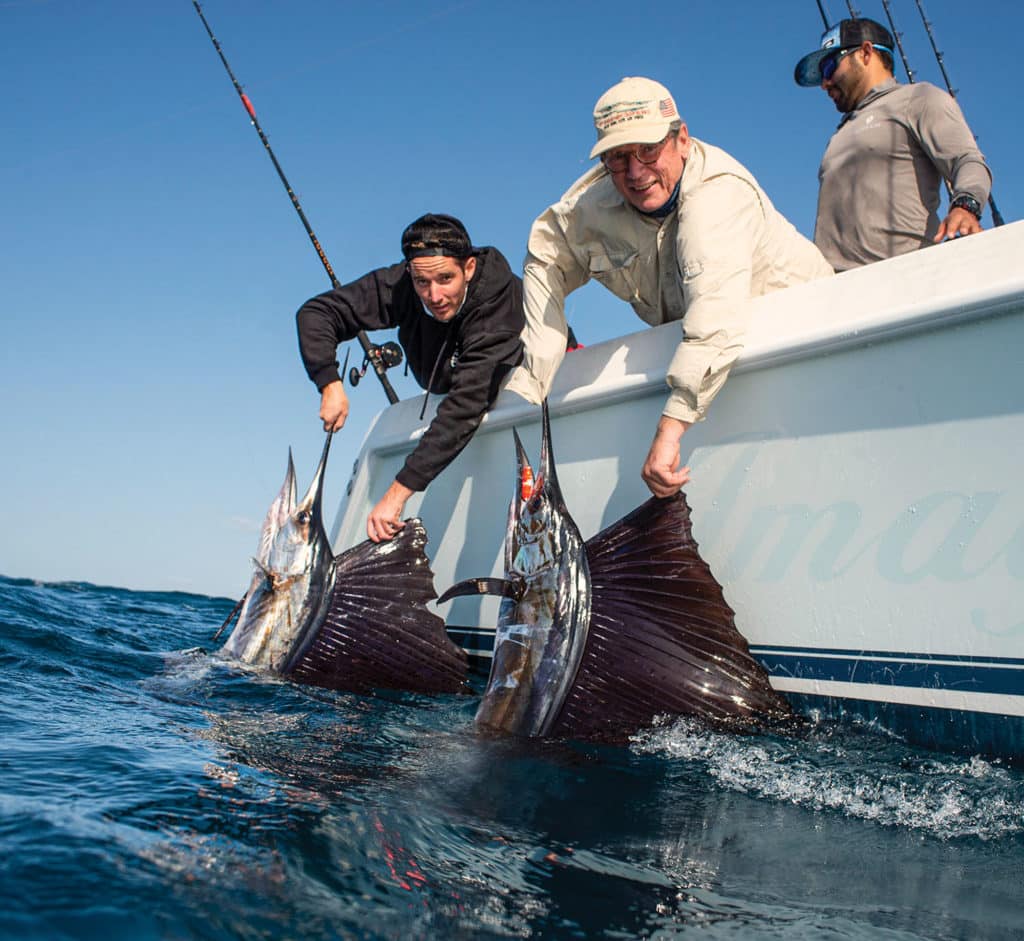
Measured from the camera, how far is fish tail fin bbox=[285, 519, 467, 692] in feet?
11.1

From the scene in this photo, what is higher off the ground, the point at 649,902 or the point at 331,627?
the point at 331,627

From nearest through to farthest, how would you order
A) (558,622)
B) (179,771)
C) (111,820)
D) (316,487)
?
(111,820) < (179,771) < (558,622) < (316,487)

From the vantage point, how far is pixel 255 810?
1.67 m

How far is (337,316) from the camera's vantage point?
157 inches

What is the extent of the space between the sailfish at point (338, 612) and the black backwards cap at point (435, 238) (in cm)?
94

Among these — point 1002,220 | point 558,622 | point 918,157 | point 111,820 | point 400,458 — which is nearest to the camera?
point 111,820

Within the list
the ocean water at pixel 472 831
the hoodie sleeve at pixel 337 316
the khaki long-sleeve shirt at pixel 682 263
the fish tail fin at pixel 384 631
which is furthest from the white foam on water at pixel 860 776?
the hoodie sleeve at pixel 337 316

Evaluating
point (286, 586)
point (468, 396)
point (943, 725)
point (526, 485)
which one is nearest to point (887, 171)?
point (468, 396)

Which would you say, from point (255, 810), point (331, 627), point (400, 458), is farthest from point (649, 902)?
point (400, 458)

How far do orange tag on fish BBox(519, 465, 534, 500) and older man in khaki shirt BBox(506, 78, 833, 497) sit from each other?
401 mm

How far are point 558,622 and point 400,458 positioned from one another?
5.85 ft

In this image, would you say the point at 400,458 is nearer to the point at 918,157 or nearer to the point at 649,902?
the point at 918,157

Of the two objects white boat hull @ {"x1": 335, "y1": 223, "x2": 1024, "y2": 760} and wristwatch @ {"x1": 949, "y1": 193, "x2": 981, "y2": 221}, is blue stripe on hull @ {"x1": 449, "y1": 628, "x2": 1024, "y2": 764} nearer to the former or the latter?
white boat hull @ {"x1": 335, "y1": 223, "x2": 1024, "y2": 760}

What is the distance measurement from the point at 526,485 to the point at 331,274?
269cm
